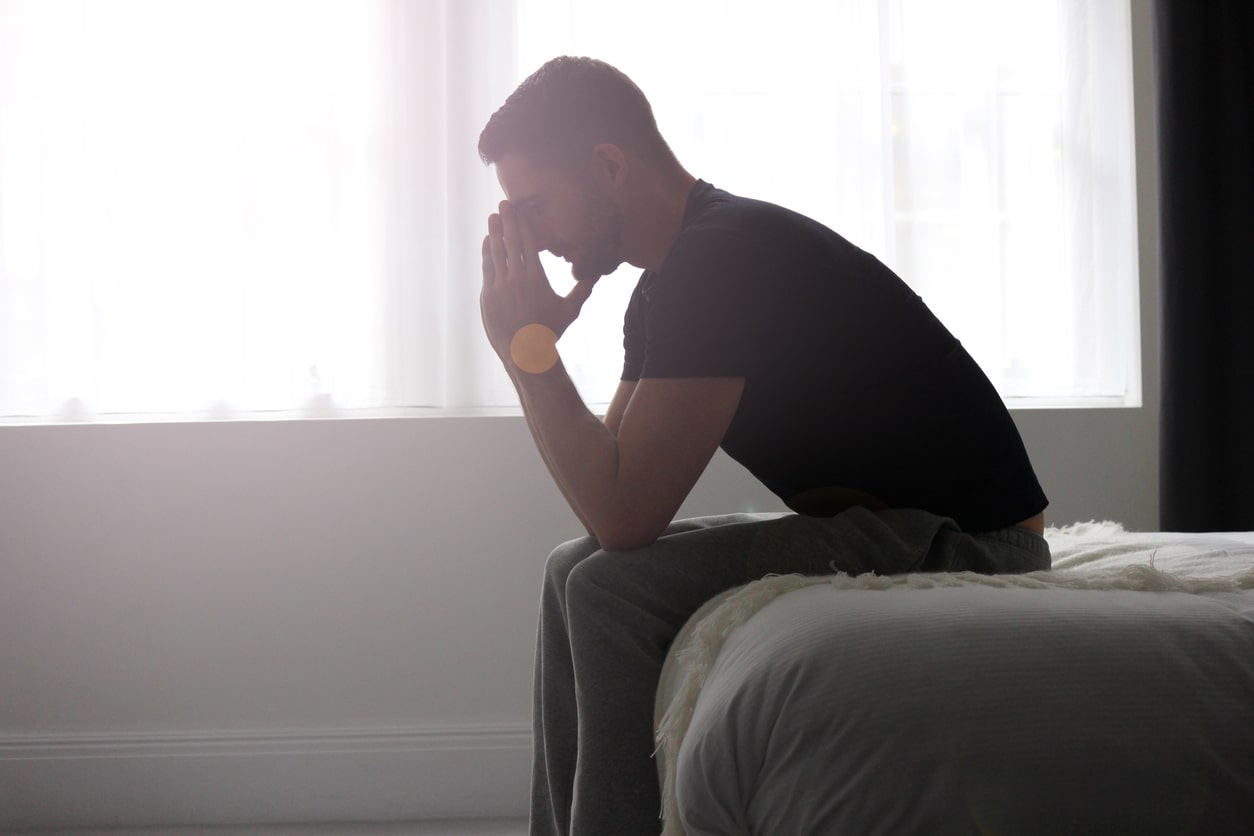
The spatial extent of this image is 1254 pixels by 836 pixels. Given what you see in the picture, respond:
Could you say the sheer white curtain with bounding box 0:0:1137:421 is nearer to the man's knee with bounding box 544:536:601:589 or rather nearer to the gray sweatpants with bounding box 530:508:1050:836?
the man's knee with bounding box 544:536:601:589

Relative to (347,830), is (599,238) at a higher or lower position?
higher

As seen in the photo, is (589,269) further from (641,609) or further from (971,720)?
(971,720)

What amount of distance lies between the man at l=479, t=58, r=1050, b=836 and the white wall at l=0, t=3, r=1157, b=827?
87cm

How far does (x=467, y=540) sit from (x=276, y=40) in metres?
1.14

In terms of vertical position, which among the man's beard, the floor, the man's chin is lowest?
the floor

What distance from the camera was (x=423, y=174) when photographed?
7.07 ft

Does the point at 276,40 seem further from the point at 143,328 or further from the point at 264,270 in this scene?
the point at 143,328

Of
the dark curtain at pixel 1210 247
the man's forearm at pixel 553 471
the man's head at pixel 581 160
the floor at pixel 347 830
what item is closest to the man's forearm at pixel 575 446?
the man's forearm at pixel 553 471

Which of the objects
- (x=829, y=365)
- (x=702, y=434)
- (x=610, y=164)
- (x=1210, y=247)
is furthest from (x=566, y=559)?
(x=1210, y=247)

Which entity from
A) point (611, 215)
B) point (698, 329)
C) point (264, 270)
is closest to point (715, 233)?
point (698, 329)

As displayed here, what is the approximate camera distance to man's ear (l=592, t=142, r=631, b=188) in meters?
1.33

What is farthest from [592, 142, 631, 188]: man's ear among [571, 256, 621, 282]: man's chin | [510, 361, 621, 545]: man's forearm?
[510, 361, 621, 545]: man's forearm

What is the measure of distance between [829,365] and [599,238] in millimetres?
378

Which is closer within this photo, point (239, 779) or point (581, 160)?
point (581, 160)
